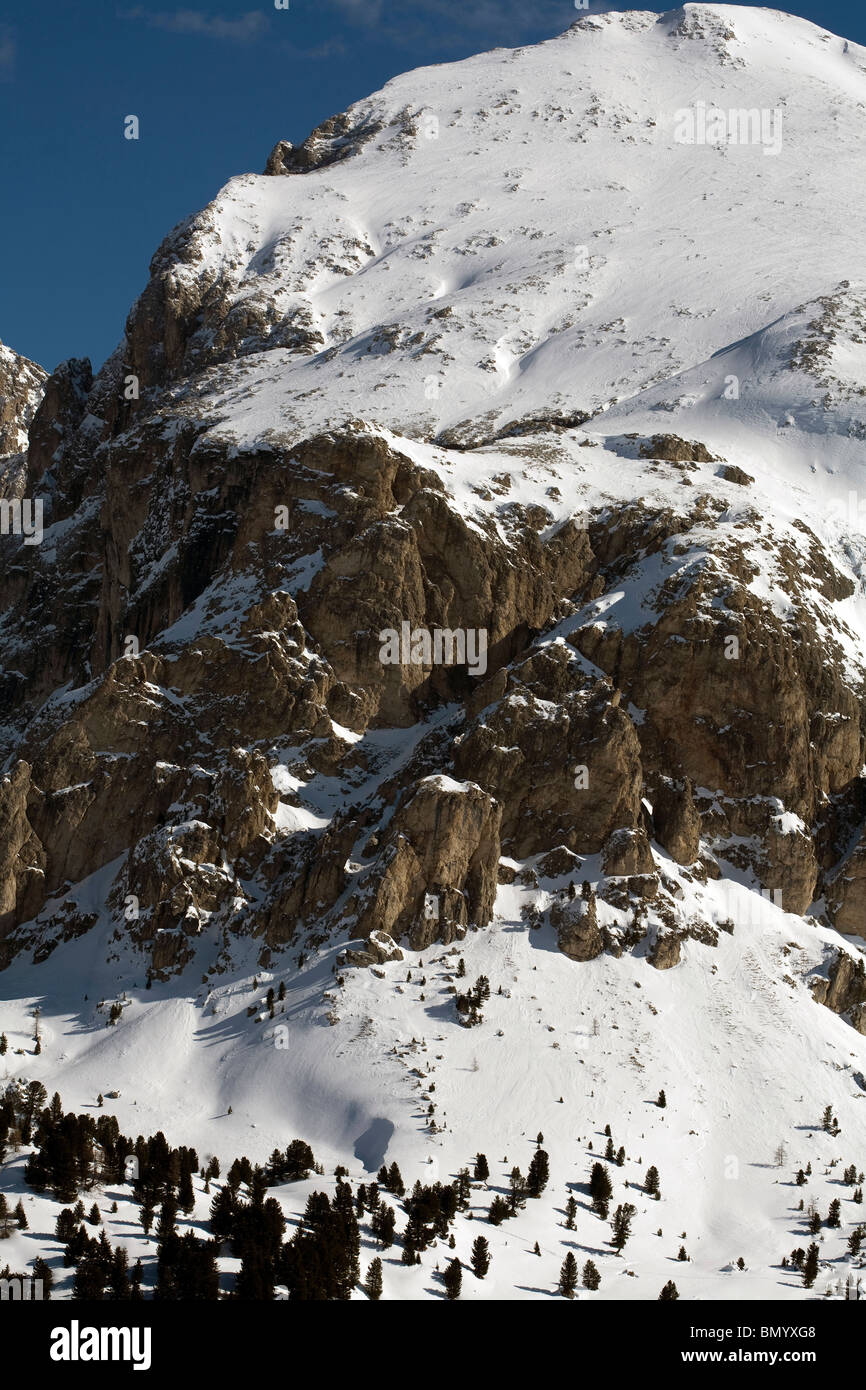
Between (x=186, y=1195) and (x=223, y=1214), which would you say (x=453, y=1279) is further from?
(x=186, y=1195)

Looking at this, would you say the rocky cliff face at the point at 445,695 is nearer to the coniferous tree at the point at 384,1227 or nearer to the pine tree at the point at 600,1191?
the pine tree at the point at 600,1191

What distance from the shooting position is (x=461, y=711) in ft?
383

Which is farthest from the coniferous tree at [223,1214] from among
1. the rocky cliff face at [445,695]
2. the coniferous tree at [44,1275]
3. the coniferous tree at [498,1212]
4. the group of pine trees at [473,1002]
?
the rocky cliff face at [445,695]

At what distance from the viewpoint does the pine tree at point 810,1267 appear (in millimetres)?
78875

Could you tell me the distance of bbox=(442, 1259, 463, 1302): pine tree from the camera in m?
71.1

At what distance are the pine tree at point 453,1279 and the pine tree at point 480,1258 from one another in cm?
96

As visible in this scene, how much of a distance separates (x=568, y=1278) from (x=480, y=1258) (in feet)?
14.6

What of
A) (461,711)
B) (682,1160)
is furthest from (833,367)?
(682,1160)

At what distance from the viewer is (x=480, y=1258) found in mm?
74375

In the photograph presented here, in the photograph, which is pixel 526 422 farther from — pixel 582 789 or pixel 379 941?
pixel 379 941

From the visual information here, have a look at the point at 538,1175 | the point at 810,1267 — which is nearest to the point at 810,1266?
the point at 810,1267

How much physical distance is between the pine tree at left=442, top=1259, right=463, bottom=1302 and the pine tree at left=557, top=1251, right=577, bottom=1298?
5.15m

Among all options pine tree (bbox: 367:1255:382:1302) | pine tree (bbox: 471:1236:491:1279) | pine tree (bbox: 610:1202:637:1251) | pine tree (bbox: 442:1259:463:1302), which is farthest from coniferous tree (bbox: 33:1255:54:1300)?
pine tree (bbox: 610:1202:637:1251)
